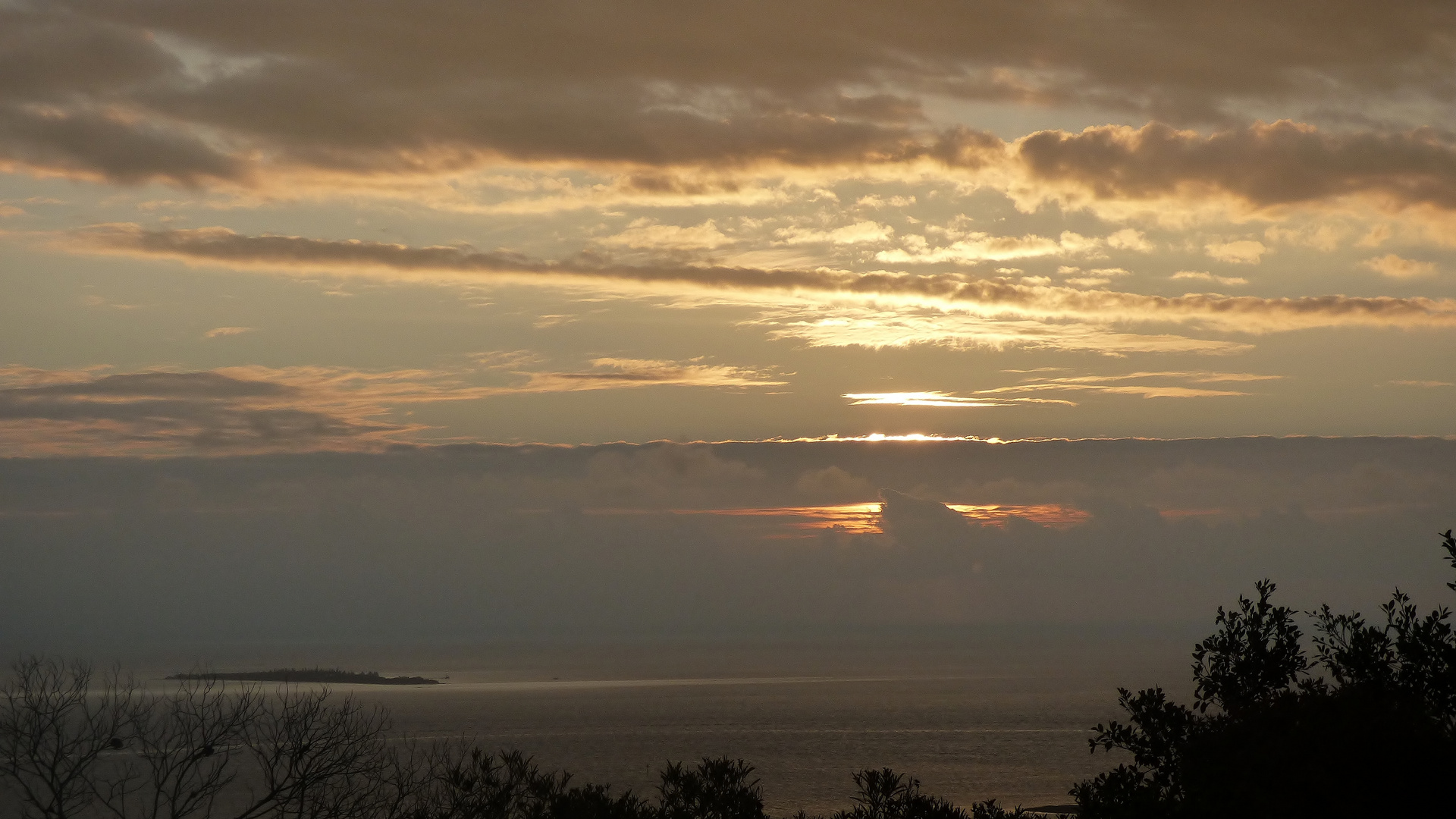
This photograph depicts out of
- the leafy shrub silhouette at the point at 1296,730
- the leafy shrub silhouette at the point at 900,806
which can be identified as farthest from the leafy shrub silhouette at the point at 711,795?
the leafy shrub silhouette at the point at 1296,730

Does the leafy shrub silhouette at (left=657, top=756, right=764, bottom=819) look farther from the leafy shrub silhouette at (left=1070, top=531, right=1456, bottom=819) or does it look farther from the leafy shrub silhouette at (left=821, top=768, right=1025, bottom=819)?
the leafy shrub silhouette at (left=1070, top=531, right=1456, bottom=819)

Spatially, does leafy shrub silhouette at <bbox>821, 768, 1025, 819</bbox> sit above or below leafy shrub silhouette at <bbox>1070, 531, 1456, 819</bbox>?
below

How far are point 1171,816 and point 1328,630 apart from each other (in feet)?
19.5

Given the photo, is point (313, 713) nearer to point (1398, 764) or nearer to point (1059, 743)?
point (1398, 764)

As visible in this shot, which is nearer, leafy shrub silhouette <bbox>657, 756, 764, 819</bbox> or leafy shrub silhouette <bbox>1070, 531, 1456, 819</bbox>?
leafy shrub silhouette <bbox>1070, 531, 1456, 819</bbox>

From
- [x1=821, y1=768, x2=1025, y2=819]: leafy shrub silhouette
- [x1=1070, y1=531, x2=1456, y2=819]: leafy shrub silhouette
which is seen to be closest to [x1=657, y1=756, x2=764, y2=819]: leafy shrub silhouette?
[x1=821, y1=768, x2=1025, y2=819]: leafy shrub silhouette

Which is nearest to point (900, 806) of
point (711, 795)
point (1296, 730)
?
point (711, 795)

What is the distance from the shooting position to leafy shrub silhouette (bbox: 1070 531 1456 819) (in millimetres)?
14430

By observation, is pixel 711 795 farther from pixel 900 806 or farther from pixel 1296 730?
pixel 1296 730

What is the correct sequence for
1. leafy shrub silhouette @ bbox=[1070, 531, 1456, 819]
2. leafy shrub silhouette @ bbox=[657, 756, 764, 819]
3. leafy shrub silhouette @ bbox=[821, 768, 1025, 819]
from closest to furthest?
leafy shrub silhouette @ bbox=[1070, 531, 1456, 819], leafy shrub silhouette @ bbox=[821, 768, 1025, 819], leafy shrub silhouette @ bbox=[657, 756, 764, 819]

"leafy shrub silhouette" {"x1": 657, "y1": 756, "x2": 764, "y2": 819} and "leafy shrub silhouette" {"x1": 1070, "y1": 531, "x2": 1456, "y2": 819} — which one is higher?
"leafy shrub silhouette" {"x1": 1070, "y1": 531, "x2": 1456, "y2": 819}

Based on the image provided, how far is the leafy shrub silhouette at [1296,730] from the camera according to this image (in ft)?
47.3

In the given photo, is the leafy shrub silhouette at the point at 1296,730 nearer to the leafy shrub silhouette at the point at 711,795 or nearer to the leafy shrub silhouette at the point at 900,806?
the leafy shrub silhouette at the point at 900,806

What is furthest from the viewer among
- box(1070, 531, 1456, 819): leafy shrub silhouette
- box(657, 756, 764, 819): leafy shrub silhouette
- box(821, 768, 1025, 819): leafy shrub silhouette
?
box(657, 756, 764, 819): leafy shrub silhouette
